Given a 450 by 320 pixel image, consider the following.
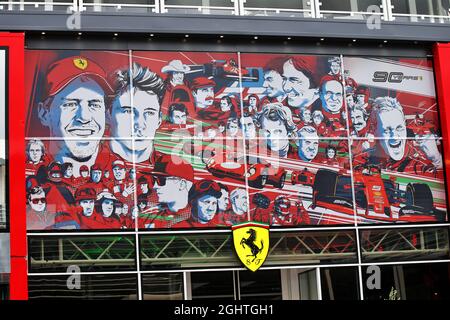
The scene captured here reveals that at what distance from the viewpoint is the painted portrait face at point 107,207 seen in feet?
48.4

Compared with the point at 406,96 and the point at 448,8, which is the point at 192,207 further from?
the point at 448,8

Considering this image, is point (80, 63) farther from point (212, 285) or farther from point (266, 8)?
point (212, 285)

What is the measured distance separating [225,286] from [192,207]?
2.02 metres

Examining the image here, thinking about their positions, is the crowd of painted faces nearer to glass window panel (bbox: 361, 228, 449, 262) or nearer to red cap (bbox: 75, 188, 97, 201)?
red cap (bbox: 75, 188, 97, 201)

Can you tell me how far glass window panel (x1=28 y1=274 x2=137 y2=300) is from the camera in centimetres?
1413

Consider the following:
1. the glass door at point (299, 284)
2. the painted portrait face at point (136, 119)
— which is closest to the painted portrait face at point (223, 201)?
the painted portrait face at point (136, 119)

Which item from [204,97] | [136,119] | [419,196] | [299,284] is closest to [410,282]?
[419,196]

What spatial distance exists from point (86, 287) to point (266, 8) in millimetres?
7336

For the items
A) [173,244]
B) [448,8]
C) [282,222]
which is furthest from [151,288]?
[448,8]

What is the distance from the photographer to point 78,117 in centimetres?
1505

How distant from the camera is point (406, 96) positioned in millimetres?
16578

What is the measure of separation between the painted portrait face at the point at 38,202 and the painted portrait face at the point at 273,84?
17.4ft

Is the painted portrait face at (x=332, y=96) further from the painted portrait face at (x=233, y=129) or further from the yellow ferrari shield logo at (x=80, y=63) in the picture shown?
the yellow ferrari shield logo at (x=80, y=63)

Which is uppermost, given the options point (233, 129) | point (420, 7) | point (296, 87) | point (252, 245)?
point (420, 7)
